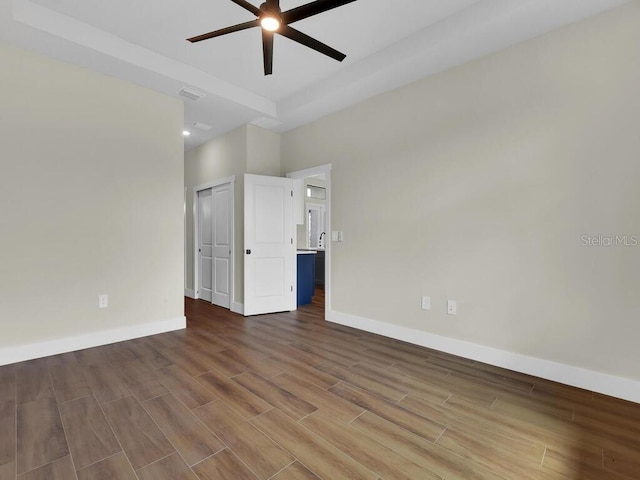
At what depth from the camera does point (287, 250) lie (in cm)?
463

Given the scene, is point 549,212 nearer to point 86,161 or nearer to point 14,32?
point 86,161

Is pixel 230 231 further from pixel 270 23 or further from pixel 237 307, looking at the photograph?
pixel 270 23

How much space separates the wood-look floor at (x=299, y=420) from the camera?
1.50m

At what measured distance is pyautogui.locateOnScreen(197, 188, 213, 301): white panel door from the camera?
534cm

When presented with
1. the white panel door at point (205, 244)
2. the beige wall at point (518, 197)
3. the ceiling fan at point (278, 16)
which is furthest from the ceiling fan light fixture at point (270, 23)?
the white panel door at point (205, 244)

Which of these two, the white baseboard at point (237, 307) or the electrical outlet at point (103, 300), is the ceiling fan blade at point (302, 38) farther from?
the white baseboard at point (237, 307)

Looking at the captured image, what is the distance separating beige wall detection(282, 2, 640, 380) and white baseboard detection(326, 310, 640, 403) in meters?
0.06

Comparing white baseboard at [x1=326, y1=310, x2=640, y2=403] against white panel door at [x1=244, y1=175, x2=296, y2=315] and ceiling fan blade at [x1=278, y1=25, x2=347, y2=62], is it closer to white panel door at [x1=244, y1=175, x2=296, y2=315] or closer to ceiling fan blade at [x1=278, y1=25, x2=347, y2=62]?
white panel door at [x1=244, y1=175, x2=296, y2=315]

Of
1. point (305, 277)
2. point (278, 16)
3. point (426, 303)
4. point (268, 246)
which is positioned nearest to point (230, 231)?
point (268, 246)

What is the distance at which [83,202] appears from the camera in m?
3.11

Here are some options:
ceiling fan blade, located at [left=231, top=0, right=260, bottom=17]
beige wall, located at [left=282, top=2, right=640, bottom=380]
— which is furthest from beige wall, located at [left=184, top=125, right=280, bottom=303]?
ceiling fan blade, located at [left=231, top=0, right=260, bottom=17]

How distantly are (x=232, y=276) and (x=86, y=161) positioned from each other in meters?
2.35

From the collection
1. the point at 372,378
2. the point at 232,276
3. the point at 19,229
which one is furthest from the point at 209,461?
the point at 232,276

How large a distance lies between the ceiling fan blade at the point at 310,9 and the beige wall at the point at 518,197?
164 centimetres
